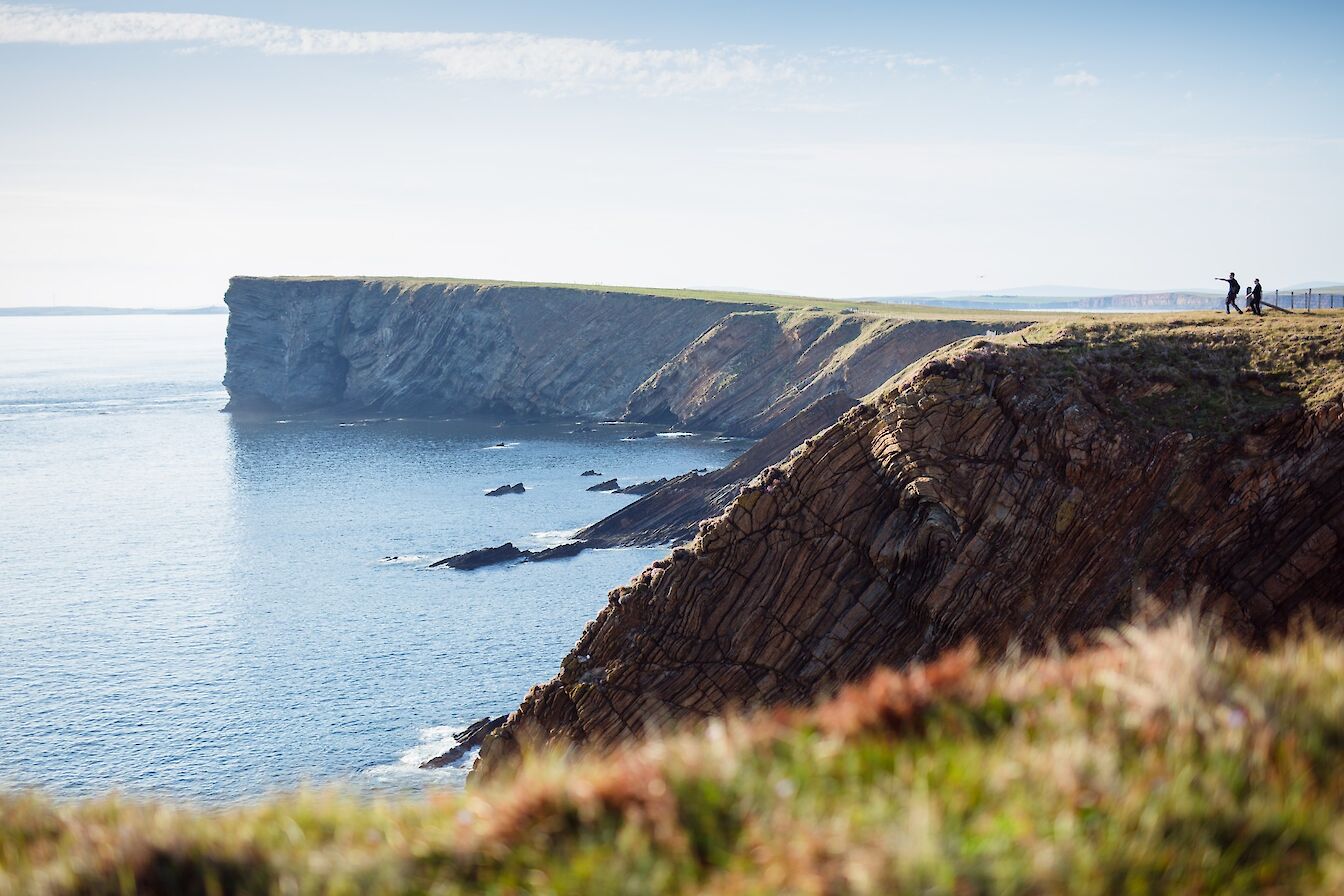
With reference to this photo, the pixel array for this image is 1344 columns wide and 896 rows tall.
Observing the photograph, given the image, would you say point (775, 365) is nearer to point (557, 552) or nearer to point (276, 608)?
point (557, 552)

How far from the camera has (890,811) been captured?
6.66 metres

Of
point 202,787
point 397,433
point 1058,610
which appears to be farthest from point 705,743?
point 397,433

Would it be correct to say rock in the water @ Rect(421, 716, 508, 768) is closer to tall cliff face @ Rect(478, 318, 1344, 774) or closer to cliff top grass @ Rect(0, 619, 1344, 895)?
tall cliff face @ Rect(478, 318, 1344, 774)

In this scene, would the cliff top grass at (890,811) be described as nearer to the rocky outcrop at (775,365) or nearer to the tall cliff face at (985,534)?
the tall cliff face at (985,534)

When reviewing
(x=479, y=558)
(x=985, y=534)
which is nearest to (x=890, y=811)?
(x=985, y=534)

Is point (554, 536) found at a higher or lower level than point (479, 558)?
higher

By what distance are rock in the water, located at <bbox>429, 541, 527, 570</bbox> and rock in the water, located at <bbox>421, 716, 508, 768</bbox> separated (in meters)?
35.6

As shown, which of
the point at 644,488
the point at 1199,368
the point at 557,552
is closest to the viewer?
the point at 1199,368

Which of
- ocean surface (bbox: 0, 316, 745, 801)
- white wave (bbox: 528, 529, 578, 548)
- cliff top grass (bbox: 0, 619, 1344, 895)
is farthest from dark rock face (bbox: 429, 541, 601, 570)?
cliff top grass (bbox: 0, 619, 1344, 895)

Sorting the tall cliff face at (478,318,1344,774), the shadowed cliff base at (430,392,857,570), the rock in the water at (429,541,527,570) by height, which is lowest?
the rock in the water at (429,541,527,570)

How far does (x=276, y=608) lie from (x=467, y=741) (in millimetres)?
34391

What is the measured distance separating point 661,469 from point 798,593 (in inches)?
4136

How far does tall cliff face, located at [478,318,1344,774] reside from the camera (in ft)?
109

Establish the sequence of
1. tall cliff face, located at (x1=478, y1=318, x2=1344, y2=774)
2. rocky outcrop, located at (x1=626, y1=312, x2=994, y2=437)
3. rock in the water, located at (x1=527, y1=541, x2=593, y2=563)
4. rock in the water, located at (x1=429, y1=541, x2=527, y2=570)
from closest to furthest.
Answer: tall cliff face, located at (x1=478, y1=318, x2=1344, y2=774), rock in the water, located at (x1=429, y1=541, x2=527, y2=570), rock in the water, located at (x1=527, y1=541, x2=593, y2=563), rocky outcrop, located at (x1=626, y1=312, x2=994, y2=437)
